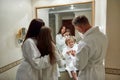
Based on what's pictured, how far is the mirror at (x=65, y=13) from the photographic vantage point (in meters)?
2.39

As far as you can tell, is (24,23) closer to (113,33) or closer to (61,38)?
(61,38)

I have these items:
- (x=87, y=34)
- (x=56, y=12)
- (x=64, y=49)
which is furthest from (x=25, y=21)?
(x=87, y=34)

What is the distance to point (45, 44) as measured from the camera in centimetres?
173

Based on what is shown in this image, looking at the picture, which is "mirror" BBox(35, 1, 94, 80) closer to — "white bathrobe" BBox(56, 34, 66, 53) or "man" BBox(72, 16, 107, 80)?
"white bathrobe" BBox(56, 34, 66, 53)

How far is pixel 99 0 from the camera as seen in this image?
2.34 meters

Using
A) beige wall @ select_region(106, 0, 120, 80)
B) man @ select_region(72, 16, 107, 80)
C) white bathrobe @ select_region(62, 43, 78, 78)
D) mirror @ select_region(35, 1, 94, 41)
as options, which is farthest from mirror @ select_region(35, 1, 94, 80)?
man @ select_region(72, 16, 107, 80)

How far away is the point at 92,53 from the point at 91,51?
0.02 m

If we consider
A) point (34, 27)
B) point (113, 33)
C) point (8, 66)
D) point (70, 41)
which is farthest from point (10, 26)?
point (113, 33)

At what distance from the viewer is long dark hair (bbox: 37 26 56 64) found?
1737 mm

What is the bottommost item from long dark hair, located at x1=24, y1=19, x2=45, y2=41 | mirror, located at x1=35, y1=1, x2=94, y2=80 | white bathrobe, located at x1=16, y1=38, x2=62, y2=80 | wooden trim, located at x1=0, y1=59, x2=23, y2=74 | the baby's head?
wooden trim, located at x1=0, y1=59, x2=23, y2=74

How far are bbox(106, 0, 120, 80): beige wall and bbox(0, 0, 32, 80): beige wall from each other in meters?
1.41

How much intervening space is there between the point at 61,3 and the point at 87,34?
109cm

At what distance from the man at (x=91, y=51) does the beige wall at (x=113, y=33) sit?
0.22 metres

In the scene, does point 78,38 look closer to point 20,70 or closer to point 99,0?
point 99,0
